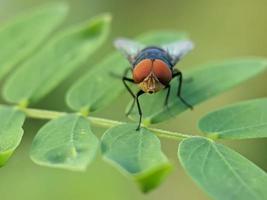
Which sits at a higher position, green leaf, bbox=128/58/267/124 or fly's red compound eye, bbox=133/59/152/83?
fly's red compound eye, bbox=133/59/152/83

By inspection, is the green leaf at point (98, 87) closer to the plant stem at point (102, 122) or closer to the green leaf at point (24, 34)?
the plant stem at point (102, 122)

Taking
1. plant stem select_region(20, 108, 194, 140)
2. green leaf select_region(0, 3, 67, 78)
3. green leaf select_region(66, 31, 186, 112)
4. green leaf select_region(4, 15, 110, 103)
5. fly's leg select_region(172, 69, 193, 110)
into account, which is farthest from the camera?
green leaf select_region(0, 3, 67, 78)

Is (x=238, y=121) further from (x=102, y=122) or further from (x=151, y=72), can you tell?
(x=102, y=122)

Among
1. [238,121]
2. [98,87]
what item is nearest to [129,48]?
[98,87]

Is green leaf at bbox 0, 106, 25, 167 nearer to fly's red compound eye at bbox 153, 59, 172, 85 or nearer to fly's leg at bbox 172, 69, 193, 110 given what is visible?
fly's red compound eye at bbox 153, 59, 172, 85

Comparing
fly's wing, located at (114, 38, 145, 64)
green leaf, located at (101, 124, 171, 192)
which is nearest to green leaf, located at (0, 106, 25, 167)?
green leaf, located at (101, 124, 171, 192)
